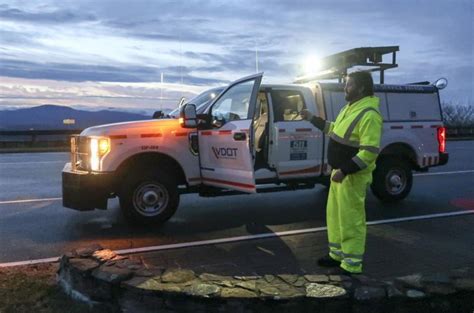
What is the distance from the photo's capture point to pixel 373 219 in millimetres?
7871

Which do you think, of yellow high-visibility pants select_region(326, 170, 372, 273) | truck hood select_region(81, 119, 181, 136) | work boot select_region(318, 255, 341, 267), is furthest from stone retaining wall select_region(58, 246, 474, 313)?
truck hood select_region(81, 119, 181, 136)

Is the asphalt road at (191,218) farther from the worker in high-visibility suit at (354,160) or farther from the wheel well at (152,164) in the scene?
the worker in high-visibility suit at (354,160)

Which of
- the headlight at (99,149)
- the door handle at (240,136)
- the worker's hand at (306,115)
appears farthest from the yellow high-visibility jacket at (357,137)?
the headlight at (99,149)

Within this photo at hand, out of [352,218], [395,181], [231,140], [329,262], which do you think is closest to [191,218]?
[231,140]

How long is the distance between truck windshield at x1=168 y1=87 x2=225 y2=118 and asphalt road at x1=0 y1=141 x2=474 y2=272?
1.61 meters

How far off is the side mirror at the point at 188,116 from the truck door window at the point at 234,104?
321mm

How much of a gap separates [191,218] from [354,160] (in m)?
3.73

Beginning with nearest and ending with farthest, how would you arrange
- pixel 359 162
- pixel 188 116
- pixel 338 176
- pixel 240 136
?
pixel 359 162, pixel 338 176, pixel 240 136, pixel 188 116

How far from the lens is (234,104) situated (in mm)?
7254

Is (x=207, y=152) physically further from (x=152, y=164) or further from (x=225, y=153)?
(x=152, y=164)

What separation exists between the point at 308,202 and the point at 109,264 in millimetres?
5633

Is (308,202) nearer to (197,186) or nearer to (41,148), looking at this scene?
(197,186)

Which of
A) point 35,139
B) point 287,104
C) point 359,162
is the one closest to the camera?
point 359,162

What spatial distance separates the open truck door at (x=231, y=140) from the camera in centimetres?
664
